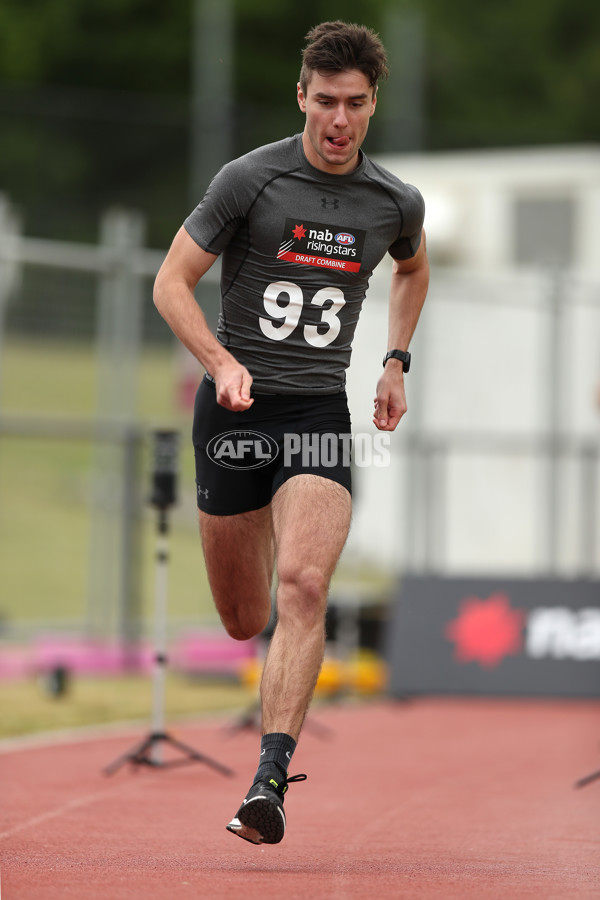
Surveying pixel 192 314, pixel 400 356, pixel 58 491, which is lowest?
pixel 58 491

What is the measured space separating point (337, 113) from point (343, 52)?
0.76 ft

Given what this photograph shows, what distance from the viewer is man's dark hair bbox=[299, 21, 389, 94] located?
5355 mm

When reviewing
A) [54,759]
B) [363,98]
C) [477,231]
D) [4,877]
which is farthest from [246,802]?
[477,231]

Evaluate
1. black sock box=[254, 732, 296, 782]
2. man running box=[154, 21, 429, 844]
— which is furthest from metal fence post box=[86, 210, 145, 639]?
black sock box=[254, 732, 296, 782]

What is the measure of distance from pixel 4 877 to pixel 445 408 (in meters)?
11.6

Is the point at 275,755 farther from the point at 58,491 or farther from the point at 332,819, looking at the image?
the point at 58,491

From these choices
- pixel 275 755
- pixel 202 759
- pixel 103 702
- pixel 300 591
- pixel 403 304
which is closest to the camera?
pixel 275 755

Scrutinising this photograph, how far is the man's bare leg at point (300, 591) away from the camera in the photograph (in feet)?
16.6

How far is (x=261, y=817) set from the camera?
471 cm

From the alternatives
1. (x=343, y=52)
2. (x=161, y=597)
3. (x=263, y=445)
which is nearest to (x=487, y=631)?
(x=161, y=597)

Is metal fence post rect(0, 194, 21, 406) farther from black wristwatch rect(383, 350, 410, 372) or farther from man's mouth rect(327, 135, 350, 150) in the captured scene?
man's mouth rect(327, 135, 350, 150)

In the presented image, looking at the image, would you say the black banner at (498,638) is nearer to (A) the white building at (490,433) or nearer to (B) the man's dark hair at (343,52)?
(A) the white building at (490,433)

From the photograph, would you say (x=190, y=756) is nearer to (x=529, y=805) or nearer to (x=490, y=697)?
(x=529, y=805)

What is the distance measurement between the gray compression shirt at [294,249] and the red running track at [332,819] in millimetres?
1848
